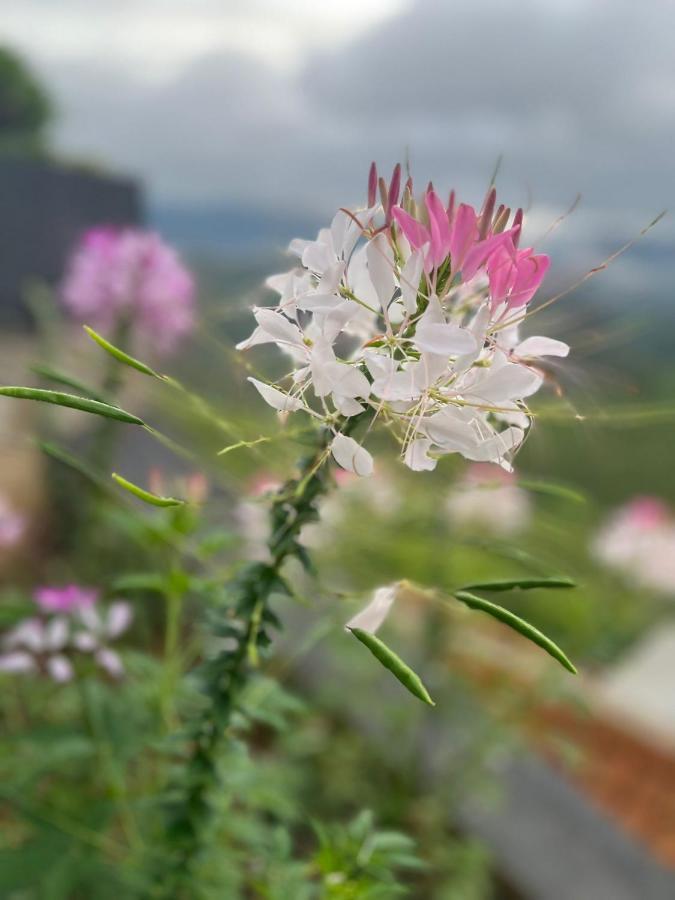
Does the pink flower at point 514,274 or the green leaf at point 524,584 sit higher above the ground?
the pink flower at point 514,274

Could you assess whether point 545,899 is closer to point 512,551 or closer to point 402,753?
point 402,753

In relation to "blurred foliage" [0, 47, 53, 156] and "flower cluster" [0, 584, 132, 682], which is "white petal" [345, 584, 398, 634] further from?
"blurred foliage" [0, 47, 53, 156]

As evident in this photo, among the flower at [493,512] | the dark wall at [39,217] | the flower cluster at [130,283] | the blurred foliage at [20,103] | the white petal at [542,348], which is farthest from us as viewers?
the blurred foliage at [20,103]

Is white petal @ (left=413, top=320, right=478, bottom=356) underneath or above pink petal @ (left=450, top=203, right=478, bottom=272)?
underneath

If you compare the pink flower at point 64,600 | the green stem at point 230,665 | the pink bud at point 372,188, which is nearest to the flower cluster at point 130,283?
the pink flower at point 64,600

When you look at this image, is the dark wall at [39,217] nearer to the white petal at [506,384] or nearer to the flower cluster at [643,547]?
the flower cluster at [643,547]

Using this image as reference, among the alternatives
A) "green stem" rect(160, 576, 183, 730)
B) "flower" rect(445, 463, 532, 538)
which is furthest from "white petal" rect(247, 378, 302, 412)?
"flower" rect(445, 463, 532, 538)

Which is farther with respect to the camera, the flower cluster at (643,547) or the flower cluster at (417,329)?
the flower cluster at (643,547)

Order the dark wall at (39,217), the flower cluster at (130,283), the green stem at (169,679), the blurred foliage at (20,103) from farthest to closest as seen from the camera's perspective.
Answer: the blurred foliage at (20,103)
the dark wall at (39,217)
the flower cluster at (130,283)
the green stem at (169,679)

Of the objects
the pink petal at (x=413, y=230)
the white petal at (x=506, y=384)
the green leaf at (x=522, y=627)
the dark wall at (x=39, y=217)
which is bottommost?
the dark wall at (x=39, y=217)
